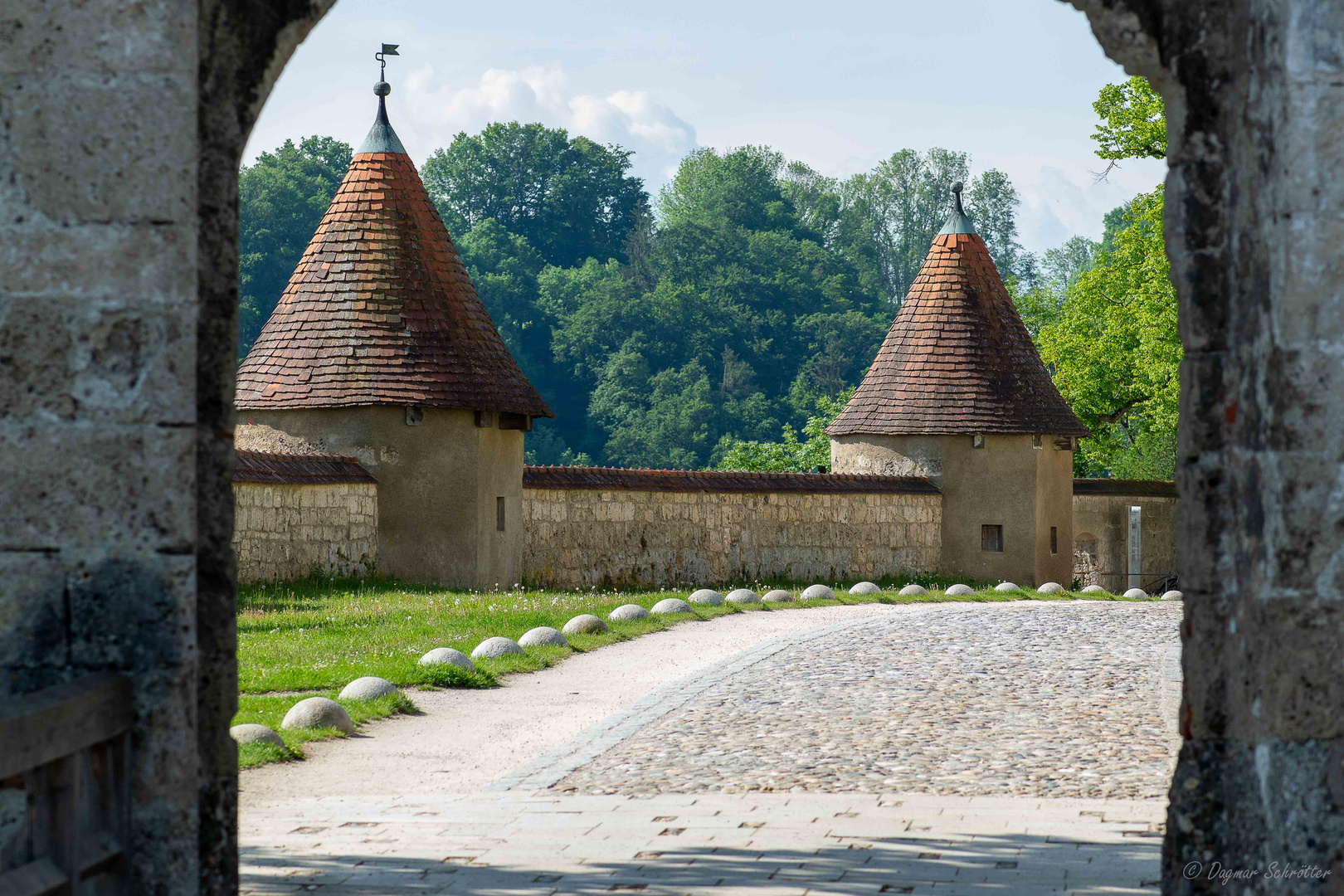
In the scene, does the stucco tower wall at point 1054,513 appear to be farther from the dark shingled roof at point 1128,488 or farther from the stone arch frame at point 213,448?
the stone arch frame at point 213,448

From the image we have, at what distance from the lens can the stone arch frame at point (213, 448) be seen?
13.6ft

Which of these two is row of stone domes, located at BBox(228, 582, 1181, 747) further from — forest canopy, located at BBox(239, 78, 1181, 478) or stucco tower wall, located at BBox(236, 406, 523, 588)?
forest canopy, located at BBox(239, 78, 1181, 478)

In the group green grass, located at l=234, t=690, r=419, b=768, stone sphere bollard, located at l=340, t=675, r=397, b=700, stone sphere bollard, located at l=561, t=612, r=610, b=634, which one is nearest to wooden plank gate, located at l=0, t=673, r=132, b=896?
green grass, located at l=234, t=690, r=419, b=768

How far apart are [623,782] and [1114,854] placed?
2.59 metres

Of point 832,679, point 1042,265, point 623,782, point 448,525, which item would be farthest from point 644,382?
point 623,782

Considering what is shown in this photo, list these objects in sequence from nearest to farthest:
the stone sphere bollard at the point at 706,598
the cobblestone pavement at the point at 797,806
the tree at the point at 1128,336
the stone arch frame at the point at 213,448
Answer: the stone arch frame at the point at 213,448
the cobblestone pavement at the point at 797,806
the stone sphere bollard at the point at 706,598
the tree at the point at 1128,336

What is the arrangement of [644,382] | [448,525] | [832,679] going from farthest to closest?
[644,382] → [448,525] → [832,679]

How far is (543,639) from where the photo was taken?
43.9 feet

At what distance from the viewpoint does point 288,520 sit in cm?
1759

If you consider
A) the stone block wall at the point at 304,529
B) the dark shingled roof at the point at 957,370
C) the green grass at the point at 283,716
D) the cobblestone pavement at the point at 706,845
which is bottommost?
the green grass at the point at 283,716

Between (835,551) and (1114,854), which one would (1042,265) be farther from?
(1114,854)

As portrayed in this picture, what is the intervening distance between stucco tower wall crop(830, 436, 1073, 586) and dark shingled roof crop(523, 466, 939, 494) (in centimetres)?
42

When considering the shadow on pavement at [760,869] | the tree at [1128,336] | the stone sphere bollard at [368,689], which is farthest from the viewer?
the tree at [1128,336]

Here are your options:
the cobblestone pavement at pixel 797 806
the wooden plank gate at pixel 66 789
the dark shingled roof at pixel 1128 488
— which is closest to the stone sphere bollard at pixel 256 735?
the cobblestone pavement at pixel 797 806
